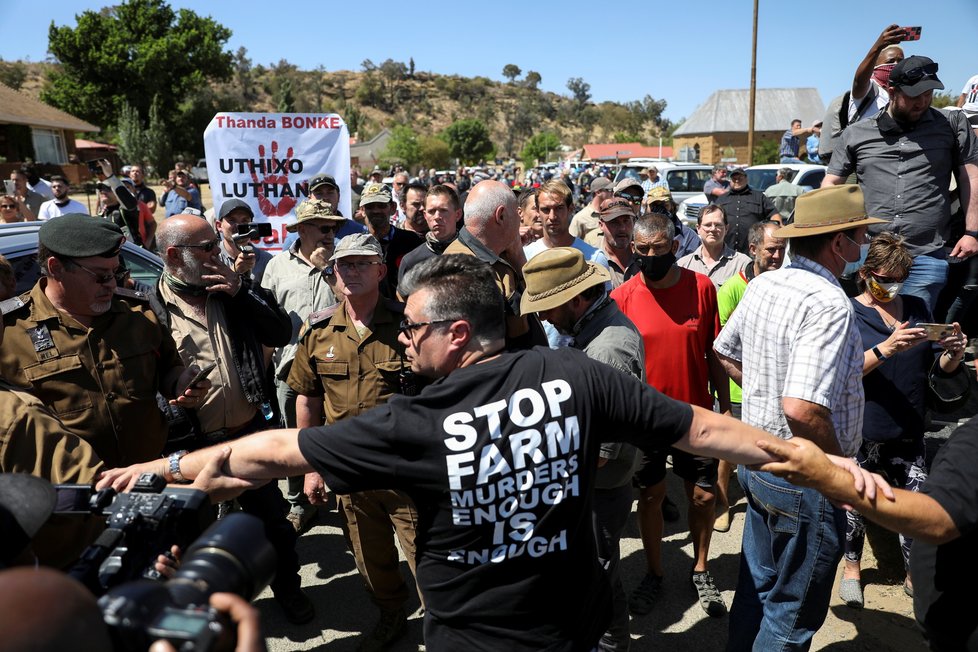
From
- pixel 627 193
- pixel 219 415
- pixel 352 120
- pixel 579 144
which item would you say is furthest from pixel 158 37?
pixel 579 144

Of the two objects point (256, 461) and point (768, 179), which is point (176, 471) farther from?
point (768, 179)

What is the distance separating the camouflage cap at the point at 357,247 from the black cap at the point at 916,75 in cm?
356

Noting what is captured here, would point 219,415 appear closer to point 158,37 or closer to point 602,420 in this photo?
point 602,420

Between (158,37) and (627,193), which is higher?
(158,37)

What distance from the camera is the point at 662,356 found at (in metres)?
3.81

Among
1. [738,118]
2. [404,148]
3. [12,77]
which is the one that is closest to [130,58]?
[404,148]

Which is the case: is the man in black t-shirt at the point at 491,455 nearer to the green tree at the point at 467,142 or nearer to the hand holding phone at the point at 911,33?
the hand holding phone at the point at 911,33

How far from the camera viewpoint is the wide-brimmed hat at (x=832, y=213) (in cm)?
263

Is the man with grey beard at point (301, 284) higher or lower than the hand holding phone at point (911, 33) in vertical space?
lower

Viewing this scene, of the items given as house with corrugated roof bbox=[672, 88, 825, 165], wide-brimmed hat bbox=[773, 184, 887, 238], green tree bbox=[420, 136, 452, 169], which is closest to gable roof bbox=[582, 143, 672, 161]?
house with corrugated roof bbox=[672, 88, 825, 165]

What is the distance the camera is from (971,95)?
28.1 feet

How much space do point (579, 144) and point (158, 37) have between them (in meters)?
62.2

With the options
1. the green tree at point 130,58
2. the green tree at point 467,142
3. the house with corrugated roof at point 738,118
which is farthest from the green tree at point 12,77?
the house with corrugated roof at point 738,118

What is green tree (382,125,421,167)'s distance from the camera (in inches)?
2141
